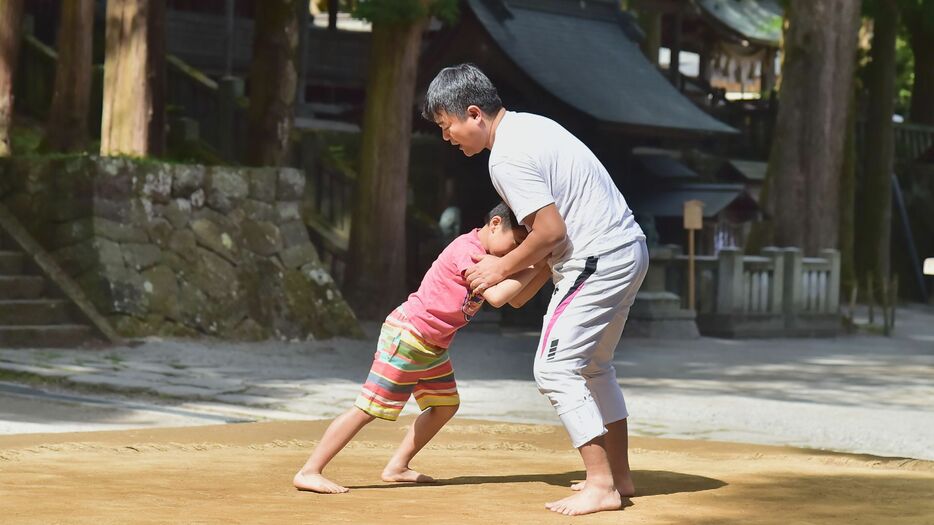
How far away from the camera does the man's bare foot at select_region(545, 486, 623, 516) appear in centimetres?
552

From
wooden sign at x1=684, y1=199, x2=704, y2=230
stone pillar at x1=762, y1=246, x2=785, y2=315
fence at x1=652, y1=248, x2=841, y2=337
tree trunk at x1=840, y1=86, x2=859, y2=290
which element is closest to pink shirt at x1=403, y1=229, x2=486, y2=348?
fence at x1=652, y1=248, x2=841, y2=337

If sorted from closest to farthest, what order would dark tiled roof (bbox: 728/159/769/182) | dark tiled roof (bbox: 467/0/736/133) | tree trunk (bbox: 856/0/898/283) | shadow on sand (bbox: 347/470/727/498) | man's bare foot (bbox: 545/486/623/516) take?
man's bare foot (bbox: 545/486/623/516) < shadow on sand (bbox: 347/470/727/498) < dark tiled roof (bbox: 467/0/736/133) < tree trunk (bbox: 856/0/898/283) < dark tiled roof (bbox: 728/159/769/182)

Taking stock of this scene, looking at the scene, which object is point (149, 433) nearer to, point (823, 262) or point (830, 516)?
point (830, 516)

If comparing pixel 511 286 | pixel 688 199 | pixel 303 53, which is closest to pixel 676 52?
pixel 303 53

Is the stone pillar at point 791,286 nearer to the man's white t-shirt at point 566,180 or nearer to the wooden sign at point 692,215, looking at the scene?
the wooden sign at point 692,215

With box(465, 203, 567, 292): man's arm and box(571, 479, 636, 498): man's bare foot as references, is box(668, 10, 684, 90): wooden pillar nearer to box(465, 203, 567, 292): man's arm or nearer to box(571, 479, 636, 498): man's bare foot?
box(571, 479, 636, 498): man's bare foot

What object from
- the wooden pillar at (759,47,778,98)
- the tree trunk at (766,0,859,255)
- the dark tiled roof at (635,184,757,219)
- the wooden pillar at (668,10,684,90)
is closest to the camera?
the tree trunk at (766,0,859,255)

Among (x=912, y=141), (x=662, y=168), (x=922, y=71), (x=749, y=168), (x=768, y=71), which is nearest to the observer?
(x=662, y=168)

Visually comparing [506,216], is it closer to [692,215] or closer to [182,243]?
[182,243]

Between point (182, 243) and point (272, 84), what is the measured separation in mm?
4002

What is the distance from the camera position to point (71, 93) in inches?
598

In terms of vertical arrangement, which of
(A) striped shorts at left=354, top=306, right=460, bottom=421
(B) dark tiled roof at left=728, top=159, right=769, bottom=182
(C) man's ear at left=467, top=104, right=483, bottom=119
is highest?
(C) man's ear at left=467, top=104, right=483, bottom=119

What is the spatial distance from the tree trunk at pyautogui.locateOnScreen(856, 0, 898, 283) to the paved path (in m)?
11.6

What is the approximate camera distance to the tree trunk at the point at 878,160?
26.8m
